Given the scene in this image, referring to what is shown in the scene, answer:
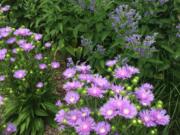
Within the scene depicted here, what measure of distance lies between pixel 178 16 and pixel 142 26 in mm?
384

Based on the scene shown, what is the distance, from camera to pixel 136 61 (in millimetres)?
3926

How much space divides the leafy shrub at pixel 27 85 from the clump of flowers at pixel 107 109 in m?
1.08

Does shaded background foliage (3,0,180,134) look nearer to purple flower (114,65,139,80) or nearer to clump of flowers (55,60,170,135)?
purple flower (114,65,139,80)

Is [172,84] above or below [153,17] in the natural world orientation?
below

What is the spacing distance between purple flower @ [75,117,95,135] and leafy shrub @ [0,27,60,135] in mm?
1419

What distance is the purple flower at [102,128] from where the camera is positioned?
2434 mm

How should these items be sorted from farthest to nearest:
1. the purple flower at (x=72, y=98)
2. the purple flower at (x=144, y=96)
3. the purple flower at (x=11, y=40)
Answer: the purple flower at (x=11, y=40)
the purple flower at (x=72, y=98)
the purple flower at (x=144, y=96)

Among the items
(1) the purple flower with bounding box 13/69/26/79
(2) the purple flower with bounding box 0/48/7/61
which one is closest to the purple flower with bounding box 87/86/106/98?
(1) the purple flower with bounding box 13/69/26/79

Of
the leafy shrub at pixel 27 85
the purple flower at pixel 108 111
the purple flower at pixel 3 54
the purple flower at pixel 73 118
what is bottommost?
the leafy shrub at pixel 27 85

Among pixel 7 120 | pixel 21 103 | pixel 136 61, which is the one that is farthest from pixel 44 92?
pixel 136 61

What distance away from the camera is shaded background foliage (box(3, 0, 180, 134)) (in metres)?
3.89

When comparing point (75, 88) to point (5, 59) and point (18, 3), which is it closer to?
point (5, 59)

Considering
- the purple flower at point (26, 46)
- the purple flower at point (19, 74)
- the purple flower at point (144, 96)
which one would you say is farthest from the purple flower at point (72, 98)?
the purple flower at point (26, 46)

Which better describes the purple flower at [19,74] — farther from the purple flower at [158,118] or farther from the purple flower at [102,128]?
the purple flower at [158,118]
